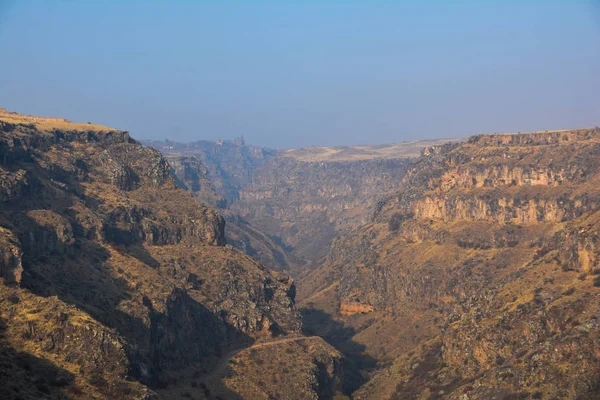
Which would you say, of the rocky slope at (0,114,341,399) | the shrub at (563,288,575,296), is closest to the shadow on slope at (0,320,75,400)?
the rocky slope at (0,114,341,399)

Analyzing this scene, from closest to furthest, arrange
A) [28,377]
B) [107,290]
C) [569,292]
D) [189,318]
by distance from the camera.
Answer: [28,377]
[569,292]
[107,290]
[189,318]

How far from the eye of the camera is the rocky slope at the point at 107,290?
10450 centimetres

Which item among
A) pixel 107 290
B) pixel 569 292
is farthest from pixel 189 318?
pixel 569 292

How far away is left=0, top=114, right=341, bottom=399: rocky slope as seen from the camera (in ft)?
343

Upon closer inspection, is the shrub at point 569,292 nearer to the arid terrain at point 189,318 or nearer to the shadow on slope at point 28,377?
the arid terrain at point 189,318

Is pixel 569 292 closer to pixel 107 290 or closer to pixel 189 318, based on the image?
pixel 189 318

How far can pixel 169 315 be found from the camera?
152125 mm

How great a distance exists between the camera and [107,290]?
146 meters

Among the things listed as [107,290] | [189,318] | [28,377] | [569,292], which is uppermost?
[107,290]

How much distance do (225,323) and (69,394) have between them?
7573cm

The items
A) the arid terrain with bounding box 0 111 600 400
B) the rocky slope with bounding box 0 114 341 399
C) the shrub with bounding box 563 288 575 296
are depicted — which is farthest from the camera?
the shrub with bounding box 563 288 575 296

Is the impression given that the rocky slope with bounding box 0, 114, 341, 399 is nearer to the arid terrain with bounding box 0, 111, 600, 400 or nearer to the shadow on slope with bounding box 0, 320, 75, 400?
the shadow on slope with bounding box 0, 320, 75, 400

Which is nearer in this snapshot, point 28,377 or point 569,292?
point 28,377

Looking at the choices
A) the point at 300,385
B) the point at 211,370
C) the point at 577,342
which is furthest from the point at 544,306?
the point at 211,370
